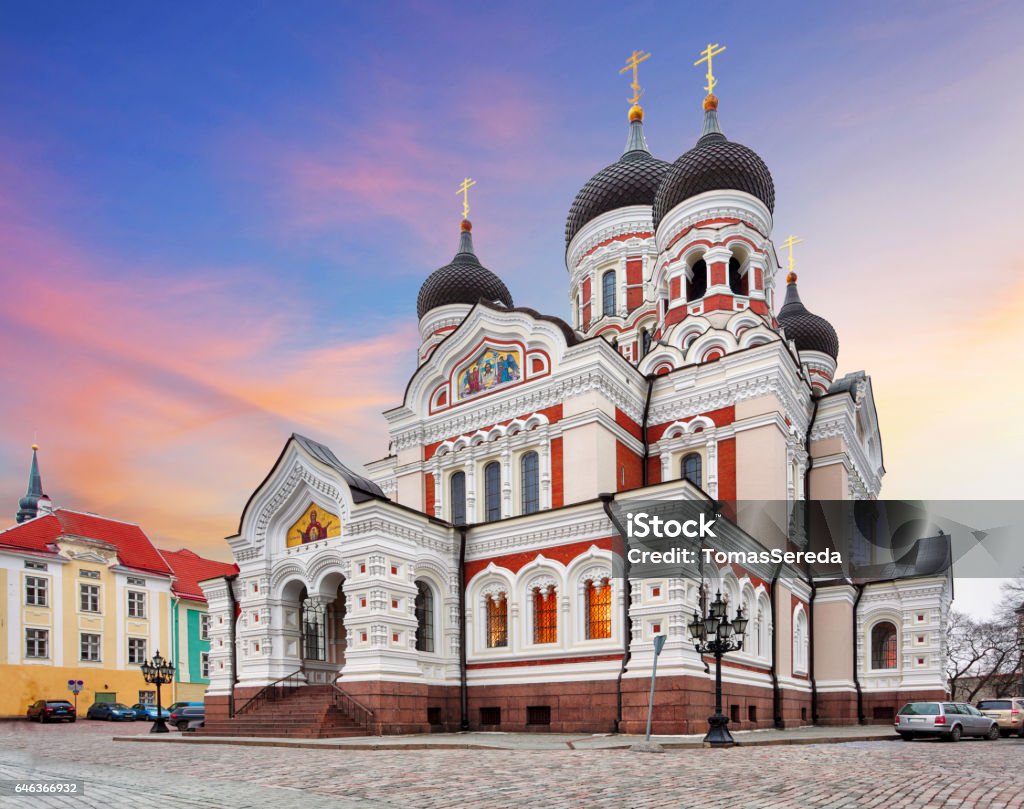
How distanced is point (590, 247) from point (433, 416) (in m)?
11.8

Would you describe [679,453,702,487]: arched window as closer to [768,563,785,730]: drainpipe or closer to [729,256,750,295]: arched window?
[768,563,785,730]: drainpipe

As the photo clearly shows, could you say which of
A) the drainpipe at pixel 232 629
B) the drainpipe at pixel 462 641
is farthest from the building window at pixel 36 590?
the drainpipe at pixel 462 641

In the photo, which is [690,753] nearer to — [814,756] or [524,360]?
[814,756]

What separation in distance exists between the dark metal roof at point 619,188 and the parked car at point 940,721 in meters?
21.0

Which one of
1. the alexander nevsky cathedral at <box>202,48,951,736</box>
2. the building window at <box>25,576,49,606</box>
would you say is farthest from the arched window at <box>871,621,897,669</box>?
the building window at <box>25,576,49,606</box>

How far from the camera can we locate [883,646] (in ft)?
82.5

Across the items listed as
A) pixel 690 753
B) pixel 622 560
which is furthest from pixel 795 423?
pixel 690 753

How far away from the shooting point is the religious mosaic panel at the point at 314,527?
2014 centimetres

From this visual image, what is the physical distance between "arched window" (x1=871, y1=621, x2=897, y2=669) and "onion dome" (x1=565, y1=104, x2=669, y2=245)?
1760 centimetres

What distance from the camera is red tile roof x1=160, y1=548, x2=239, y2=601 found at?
1658 inches

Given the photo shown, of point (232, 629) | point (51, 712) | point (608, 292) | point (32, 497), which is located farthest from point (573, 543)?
point (32, 497)

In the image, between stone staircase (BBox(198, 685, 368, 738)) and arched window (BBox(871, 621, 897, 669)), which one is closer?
stone staircase (BBox(198, 685, 368, 738))

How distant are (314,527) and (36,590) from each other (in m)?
22.2

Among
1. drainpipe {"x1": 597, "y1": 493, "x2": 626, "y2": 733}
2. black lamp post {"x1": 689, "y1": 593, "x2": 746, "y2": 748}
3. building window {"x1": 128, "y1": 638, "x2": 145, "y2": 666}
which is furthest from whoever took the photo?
building window {"x1": 128, "y1": 638, "x2": 145, "y2": 666}
